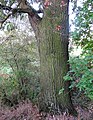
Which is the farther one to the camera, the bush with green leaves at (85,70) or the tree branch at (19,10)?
the tree branch at (19,10)

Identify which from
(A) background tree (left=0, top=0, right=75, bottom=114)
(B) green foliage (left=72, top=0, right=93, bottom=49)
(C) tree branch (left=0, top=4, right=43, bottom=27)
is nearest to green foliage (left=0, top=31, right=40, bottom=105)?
(C) tree branch (left=0, top=4, right=43, bottom=27)

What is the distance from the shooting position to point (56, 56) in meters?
3.93

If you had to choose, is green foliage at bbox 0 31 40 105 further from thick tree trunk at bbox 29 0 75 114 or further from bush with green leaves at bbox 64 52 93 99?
bush with green leaves at bbox 64 52 93 99

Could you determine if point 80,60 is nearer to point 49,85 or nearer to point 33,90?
point 49,85

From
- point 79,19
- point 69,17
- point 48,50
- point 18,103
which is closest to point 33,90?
point 18,103

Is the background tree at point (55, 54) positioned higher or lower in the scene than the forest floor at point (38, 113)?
higher

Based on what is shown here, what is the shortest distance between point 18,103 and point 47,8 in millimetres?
2184

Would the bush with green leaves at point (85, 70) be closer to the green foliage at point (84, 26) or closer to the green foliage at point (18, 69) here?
the green foliage at point (84, 26)

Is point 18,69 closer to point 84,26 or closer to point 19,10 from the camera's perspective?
point 19,10

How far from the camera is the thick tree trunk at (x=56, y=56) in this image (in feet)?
12.9

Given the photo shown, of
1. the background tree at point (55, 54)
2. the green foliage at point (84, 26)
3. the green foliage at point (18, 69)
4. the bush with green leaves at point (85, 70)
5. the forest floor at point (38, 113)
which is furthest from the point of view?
the green foliage at point (18, 69)

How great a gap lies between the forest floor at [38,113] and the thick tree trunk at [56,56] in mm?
183

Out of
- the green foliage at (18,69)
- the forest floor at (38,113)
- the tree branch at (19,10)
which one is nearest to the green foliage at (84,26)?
the tree branch at (19,10)

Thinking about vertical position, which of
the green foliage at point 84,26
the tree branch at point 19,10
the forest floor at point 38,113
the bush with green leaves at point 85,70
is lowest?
the forest floor at point 38,113
